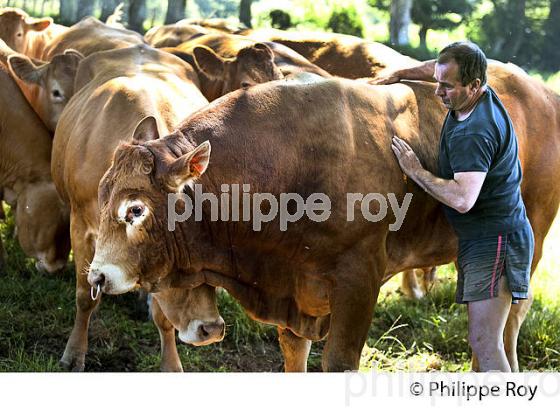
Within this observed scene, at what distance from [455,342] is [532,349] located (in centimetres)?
54

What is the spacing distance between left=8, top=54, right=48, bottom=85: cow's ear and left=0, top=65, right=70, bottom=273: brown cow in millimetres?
134

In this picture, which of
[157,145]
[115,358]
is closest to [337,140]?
[157,145]

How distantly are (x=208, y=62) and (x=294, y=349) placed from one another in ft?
9.67

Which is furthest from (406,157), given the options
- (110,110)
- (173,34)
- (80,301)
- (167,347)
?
(173,34)

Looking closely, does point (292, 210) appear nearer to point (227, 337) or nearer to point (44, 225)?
point (227, 337)

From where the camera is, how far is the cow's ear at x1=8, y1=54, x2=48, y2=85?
26.0 feet

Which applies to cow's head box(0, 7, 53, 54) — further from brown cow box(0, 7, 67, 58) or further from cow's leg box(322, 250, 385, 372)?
cow's leg box(322, 250, 385, 372)

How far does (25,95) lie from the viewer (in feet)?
26.2

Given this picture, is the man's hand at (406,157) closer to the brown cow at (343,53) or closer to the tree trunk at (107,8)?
the brown cow at (343,53)

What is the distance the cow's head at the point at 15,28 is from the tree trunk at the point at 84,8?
2.08 metres

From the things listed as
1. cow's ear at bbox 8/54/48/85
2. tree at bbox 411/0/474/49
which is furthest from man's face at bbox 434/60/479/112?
tree at bbox 411/0/474/49

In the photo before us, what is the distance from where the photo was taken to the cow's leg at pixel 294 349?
19.7 ft

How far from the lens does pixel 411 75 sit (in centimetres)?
591

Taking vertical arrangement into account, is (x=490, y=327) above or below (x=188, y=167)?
below
